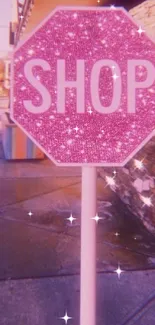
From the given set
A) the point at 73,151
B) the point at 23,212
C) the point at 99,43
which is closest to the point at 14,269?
the point at 23,212

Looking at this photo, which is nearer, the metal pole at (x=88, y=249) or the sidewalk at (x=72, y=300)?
the metal pole at (x=88, y=249)

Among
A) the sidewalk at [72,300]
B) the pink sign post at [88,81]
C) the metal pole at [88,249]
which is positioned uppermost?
the pink sign post at [88,81]

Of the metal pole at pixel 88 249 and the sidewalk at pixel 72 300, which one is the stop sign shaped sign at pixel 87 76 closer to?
the metal pole at pixel 88 249

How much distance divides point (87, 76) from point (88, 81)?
2cm

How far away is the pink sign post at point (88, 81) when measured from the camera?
41.9 inches

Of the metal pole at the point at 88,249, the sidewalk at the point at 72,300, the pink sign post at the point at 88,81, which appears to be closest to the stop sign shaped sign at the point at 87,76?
the pink sign post at the point at 88,81

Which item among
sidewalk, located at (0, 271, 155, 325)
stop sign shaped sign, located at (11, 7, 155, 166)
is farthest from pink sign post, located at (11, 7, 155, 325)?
sidewalk, located at (0, 271, 155, 325)

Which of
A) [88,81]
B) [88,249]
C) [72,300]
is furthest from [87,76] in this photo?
[72,300]

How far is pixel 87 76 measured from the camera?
107 cm

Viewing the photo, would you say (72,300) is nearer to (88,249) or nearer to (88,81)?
(88,249)

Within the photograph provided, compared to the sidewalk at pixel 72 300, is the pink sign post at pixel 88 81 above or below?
above

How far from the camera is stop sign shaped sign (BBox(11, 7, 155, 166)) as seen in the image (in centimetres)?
106

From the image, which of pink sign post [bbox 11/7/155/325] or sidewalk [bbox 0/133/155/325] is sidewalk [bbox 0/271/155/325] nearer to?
sidewalk [bbox 0/133/155/325]

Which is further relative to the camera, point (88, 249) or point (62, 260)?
point (62, 260)
